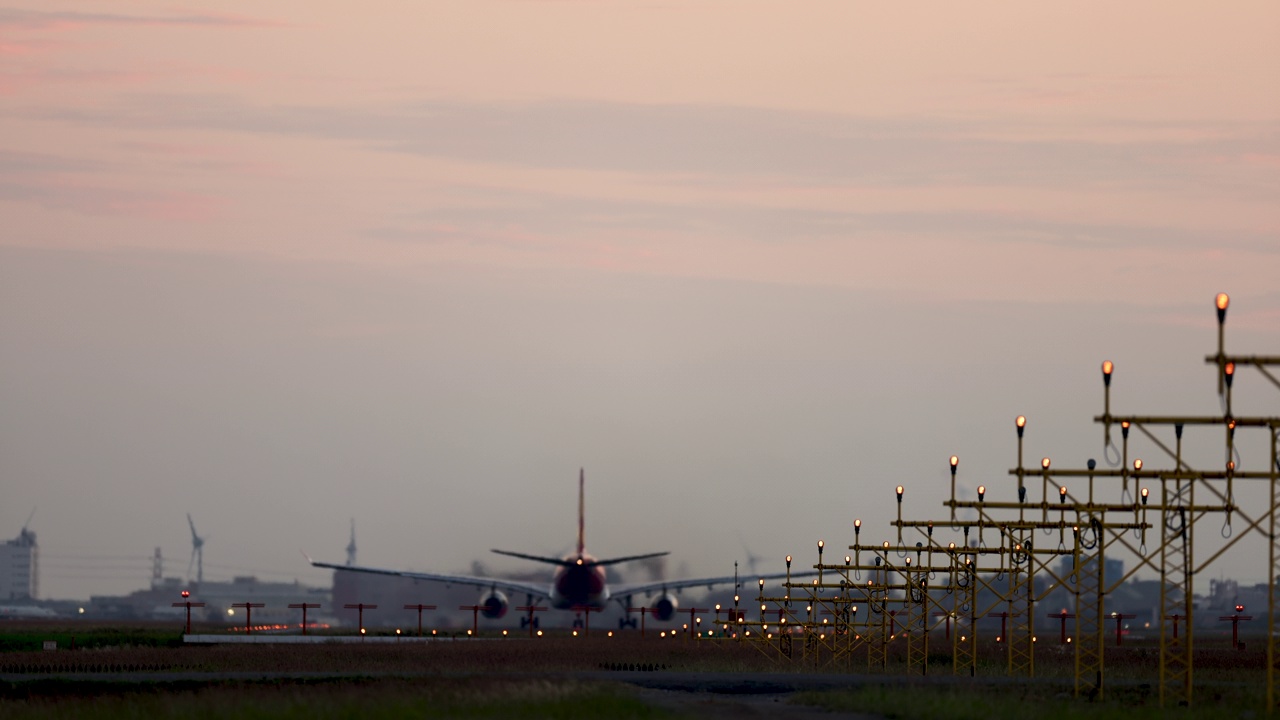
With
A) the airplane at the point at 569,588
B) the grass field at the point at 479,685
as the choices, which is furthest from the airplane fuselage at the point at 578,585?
the grass field at the point at 479,685

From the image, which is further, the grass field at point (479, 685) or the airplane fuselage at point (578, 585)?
the airplane fuselage at point (578, 585)

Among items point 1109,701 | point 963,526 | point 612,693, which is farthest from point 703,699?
point 963,526

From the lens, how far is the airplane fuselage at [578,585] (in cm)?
12119

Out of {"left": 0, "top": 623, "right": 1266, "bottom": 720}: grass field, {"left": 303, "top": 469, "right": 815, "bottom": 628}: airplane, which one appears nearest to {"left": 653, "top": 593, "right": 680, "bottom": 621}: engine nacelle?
{"left": 303, "top": 469, "right": 815, "bottom": 628}: airplane

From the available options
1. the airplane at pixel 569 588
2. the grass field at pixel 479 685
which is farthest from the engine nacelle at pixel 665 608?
the grass field at pixel 479 685

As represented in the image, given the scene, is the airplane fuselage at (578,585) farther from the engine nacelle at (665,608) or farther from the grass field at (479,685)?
the grass field at (479,685)

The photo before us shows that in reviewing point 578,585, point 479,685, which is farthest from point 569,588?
point 479,685

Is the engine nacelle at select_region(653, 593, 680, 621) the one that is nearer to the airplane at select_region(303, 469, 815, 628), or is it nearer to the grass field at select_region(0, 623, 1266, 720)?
the airplane at select_region(303, 469, 815, 628)

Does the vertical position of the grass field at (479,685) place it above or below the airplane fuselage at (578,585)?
below

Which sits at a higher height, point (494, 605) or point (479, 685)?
point (494, 605)

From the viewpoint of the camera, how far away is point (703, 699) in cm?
4509

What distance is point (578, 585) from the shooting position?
121125 mm

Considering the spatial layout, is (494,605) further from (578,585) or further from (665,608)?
(665,608)

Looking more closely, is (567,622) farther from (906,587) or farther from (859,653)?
(906,587)
